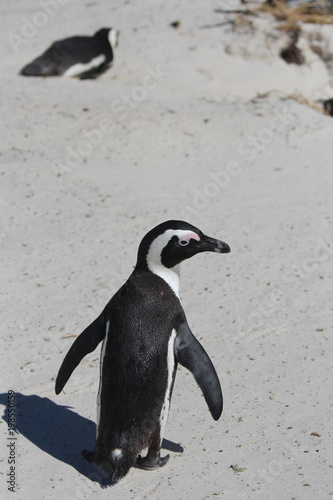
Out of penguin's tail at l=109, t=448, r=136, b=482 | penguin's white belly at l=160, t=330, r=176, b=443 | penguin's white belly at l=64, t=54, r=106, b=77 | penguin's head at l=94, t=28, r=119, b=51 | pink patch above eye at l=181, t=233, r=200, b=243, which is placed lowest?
penguin's white belly at l=64, t=54, r=106, b=77

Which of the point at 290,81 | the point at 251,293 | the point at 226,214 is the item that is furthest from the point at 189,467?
the point at 290,81

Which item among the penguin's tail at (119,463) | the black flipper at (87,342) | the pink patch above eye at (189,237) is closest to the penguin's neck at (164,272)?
the pink patch above eye at (189,237)

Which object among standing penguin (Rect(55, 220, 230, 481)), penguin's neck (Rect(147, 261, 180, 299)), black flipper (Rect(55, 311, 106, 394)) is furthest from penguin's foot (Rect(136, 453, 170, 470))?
penguin's neck (Rect(147, 261, 180, 299))

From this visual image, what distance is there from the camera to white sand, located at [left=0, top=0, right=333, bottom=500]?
9.79ft

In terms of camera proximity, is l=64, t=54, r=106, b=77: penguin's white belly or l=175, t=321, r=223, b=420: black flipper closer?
l=175, t=321, r=223, b=420: black flipper

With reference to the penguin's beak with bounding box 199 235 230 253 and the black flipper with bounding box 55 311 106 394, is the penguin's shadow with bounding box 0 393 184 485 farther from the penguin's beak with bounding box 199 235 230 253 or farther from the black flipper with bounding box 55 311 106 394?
the penguin's beak with bounding box 199 235 230 253

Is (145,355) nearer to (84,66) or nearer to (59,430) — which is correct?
(59,430)

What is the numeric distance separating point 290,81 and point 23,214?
12.2ft

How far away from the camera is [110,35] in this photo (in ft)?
25.3

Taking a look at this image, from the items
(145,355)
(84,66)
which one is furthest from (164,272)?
(84,66)

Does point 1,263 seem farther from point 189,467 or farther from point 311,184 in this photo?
point 311,184

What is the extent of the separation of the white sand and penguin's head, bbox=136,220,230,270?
818 millimetres

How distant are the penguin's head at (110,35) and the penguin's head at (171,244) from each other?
521 cm

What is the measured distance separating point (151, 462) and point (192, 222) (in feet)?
8.08
